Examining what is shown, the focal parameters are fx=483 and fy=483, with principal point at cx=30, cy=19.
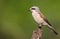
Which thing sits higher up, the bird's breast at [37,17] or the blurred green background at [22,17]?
the blurred green background at [22,17]

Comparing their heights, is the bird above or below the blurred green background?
below

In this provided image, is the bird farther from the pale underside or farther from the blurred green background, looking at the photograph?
the blurred green background

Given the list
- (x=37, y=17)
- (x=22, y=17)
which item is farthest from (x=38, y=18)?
(x=22, y=17)

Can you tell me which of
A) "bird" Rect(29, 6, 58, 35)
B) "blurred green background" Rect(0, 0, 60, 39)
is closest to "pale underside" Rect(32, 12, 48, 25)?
"bird" Rect(29, 6, 58, 35)

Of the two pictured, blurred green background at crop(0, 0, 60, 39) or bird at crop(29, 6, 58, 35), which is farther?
blurred green background at crop(0, 0, 60, 39)

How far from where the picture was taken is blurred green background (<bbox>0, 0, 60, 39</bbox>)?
1800 centimetres

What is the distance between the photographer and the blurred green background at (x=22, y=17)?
1800cm

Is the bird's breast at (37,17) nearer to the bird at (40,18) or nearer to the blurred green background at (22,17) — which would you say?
the bird at (40,18)

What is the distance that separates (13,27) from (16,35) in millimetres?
1051

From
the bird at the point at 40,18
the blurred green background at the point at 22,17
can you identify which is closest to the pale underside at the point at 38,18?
the bird at the point at 40,18

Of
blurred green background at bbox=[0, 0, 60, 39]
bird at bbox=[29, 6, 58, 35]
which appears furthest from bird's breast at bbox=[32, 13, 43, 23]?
blurred green background at bbox=[0, 0, 60, 39]

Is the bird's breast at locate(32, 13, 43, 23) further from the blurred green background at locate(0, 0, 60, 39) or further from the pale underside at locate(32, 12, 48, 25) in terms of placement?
the blurred green background at locate(0, 0, 60, 39)

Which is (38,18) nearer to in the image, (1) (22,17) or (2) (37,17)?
(2) (37,17)

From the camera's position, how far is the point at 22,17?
19.7 meters
